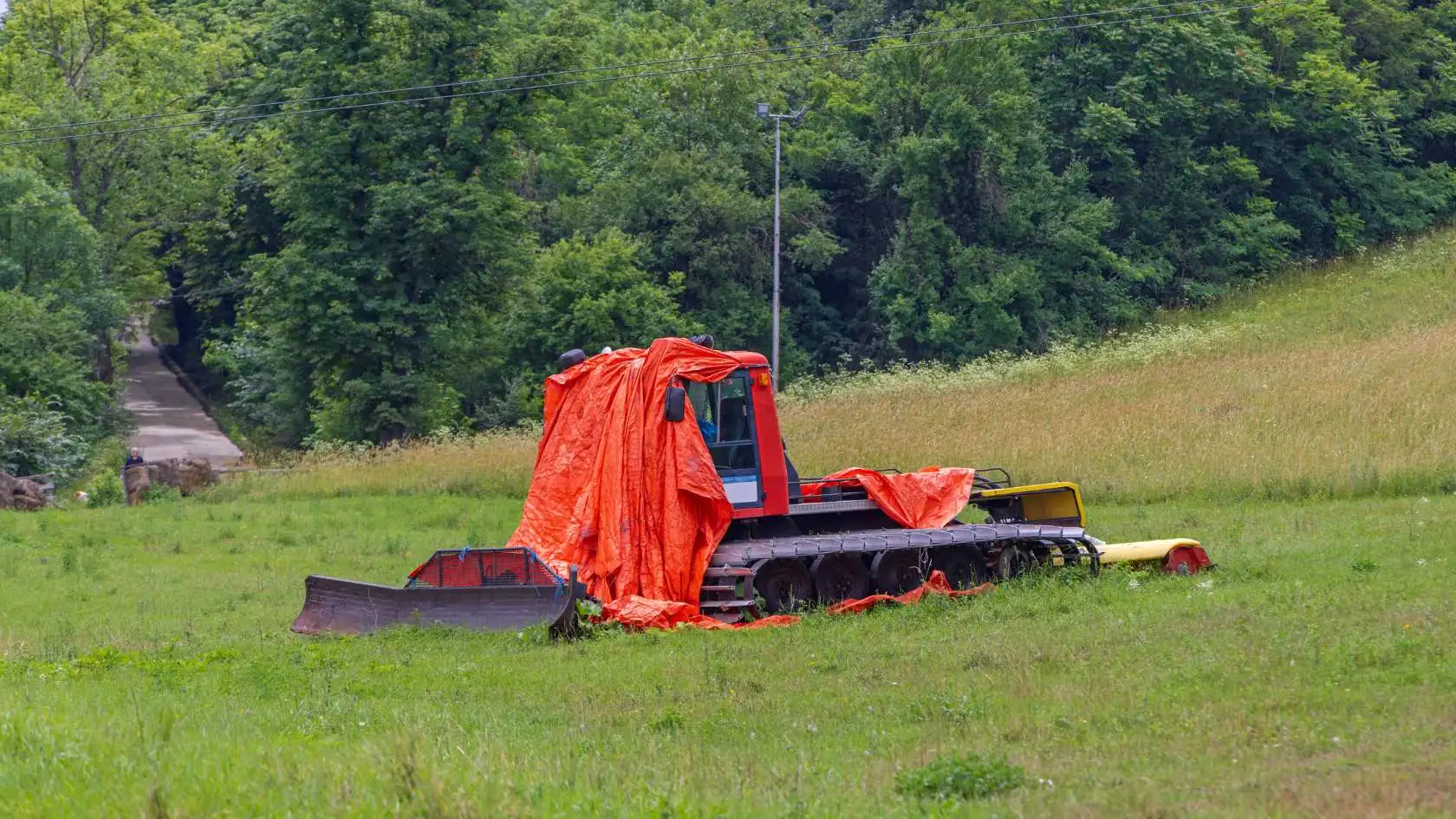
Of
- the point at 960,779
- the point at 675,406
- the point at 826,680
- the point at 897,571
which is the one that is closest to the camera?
the point at 960,779

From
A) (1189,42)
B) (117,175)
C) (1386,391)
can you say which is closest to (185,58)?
(117,175)

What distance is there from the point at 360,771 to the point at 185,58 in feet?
236

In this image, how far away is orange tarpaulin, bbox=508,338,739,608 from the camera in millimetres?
16656

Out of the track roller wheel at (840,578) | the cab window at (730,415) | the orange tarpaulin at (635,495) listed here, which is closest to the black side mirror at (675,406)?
the orange tarpaulin at (635,495)

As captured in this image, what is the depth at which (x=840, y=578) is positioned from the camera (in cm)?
1734

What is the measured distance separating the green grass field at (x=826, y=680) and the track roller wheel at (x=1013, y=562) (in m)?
0.93

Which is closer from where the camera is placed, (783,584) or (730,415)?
(783,584)

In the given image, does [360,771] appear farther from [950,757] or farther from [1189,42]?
[1189,42]

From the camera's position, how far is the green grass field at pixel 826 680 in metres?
7.96

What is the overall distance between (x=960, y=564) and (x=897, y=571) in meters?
0.79

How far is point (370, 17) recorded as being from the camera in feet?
153

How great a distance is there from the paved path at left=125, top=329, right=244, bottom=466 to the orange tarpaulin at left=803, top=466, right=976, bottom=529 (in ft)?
116

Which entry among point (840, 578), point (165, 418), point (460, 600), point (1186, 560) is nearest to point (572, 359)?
point (460, 600)

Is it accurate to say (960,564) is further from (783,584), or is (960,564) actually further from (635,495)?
(635,495)
